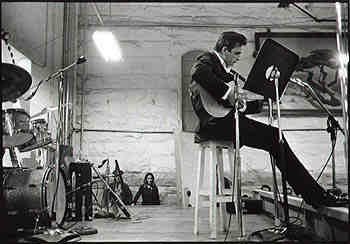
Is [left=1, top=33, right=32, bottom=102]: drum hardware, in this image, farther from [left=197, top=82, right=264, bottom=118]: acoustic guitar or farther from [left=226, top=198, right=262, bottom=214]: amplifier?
[left=226, top=198, right=262, bottom=214]: amplifier

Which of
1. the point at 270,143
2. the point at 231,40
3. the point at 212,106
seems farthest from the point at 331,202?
the point at 231,40

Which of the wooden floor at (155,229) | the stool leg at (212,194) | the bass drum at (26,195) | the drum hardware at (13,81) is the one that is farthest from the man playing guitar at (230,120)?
the bass drum at (26,195)

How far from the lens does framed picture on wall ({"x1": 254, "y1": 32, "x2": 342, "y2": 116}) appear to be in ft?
20.7

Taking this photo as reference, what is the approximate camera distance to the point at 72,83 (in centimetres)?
625

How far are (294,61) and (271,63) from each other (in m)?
0.18

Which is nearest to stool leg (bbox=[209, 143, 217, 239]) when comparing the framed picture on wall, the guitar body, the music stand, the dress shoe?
the guitar body

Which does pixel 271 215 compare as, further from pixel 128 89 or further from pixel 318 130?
pixel 128 89

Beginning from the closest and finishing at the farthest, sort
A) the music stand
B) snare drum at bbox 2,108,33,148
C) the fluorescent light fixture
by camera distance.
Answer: the music stand
snare drum at bbox 2,108,33,148
the fluorescent light fixture

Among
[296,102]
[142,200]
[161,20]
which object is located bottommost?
[142,200]

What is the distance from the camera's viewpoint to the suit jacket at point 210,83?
268cm

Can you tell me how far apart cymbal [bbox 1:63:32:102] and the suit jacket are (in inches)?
45.7

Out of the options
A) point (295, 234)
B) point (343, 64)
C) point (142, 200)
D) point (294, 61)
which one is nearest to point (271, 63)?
point (294, 61)

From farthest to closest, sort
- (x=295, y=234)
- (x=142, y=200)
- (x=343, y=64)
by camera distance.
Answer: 1. (x=142, y=200)
2. (x=295, y=234)
3. (x=343, y=64)

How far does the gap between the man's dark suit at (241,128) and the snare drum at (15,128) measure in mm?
1280
